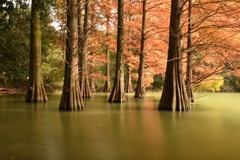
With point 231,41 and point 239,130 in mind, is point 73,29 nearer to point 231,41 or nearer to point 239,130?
point 239,130

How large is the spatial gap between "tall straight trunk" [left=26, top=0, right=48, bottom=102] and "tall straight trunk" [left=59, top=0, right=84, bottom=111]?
2743 millimetres

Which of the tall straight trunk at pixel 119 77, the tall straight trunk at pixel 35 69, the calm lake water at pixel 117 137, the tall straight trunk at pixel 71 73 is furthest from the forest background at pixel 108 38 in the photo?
the calm lake water at pixel 117 137

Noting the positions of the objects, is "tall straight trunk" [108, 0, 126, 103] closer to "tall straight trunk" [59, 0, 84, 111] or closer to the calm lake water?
"tall straight trunk" [59, 0, 84, 111]

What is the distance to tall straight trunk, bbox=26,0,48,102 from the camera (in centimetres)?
1382

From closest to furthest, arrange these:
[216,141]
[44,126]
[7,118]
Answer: [216,141], [44,126], [7,118]

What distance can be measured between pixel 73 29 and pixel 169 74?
130 inches

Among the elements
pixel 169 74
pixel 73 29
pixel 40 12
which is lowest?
pixel 169 74

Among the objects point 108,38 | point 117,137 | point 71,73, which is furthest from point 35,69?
point 108,38

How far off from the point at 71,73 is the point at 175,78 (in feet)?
10.5

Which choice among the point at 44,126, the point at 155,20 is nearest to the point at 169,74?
the point at 44,126

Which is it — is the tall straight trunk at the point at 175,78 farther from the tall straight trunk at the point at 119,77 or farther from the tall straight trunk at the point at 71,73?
the tall straight trunk at the point at 119,77

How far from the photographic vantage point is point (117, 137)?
6332 mm

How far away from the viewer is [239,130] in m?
7.25

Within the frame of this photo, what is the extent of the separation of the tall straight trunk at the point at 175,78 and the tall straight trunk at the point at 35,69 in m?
5.21
